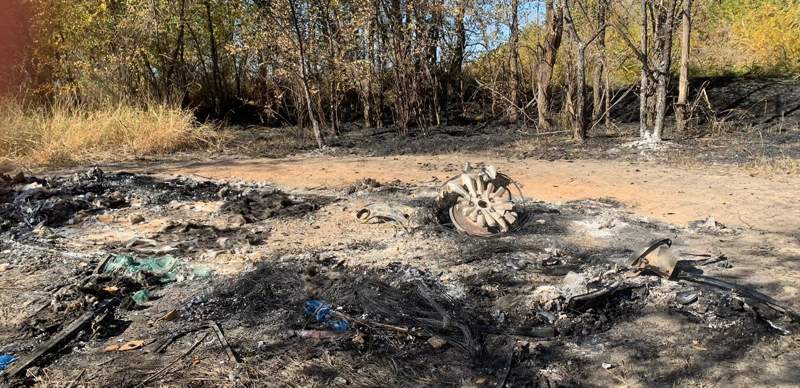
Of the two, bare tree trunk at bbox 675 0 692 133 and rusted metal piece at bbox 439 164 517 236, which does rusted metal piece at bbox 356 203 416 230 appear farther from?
bare tree trunk at bbox 675 0 692 133

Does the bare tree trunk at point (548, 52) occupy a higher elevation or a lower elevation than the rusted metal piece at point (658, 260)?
higher

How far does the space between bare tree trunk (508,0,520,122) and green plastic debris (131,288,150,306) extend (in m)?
8.50

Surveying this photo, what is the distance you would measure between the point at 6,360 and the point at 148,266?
1.34m

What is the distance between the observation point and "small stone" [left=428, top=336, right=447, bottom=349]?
10.0 ft

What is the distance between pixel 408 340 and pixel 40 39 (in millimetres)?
11119

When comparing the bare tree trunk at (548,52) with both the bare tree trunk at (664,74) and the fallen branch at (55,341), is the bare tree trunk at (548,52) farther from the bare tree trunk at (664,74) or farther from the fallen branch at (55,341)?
the fallen branch at (55,341)

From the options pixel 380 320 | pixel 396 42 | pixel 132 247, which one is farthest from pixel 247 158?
pixel 380 320

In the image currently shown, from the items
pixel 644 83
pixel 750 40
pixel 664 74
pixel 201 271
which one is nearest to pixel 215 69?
pixel 644 83

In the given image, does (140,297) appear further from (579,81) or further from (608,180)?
(579,81)

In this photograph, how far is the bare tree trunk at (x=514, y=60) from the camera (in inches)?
451

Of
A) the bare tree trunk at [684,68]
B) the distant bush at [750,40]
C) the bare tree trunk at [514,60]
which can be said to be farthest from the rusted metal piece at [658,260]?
the distant bush at [750,40]

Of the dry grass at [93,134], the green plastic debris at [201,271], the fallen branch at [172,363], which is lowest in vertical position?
the fallen branch at [172,363]

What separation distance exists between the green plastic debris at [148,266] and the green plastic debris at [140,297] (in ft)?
0.75

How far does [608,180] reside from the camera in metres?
6.89
